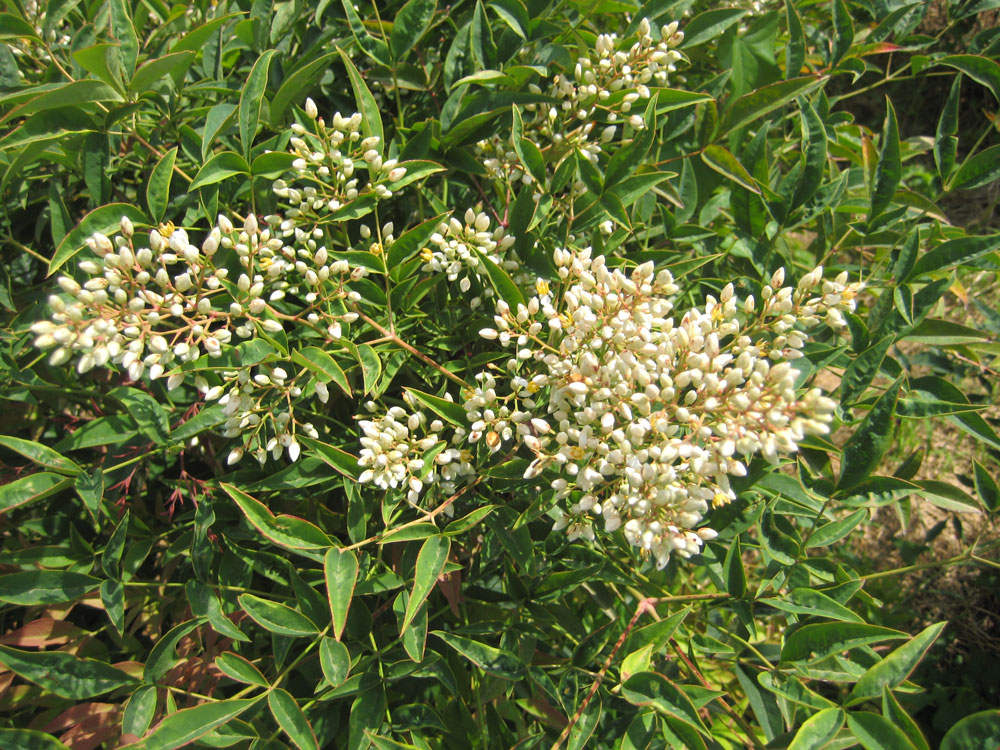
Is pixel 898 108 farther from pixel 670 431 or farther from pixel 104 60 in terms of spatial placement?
pixel 104 60

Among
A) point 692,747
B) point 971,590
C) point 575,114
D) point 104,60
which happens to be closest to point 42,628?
point 104,60

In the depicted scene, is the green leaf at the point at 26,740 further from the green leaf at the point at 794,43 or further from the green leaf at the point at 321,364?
the green leaf at the point at 794,43

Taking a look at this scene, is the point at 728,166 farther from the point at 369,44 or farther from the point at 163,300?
the point at 163,300

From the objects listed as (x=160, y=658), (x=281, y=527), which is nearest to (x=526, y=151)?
(x=281, y=527)


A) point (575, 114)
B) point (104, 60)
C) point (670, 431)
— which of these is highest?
point (104, 60)

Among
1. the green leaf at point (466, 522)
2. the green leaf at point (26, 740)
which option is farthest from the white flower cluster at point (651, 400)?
the green leaf at point (26, 740)
